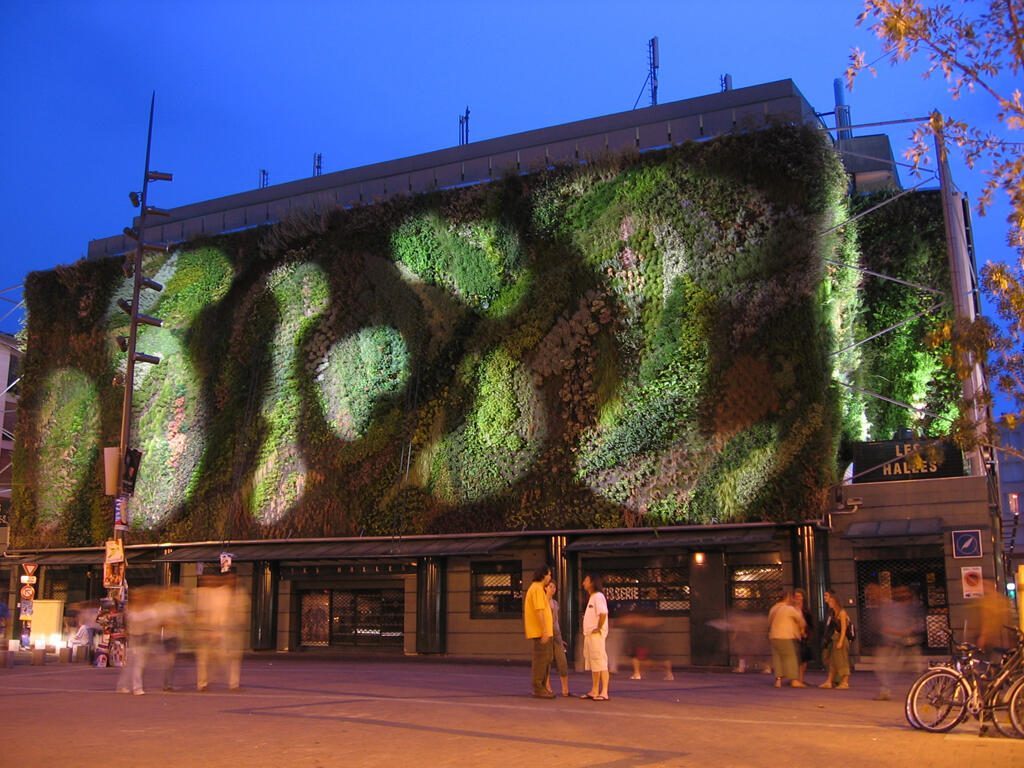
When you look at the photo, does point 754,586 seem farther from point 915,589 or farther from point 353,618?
point 353,618

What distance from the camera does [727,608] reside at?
Answer: 24.8m

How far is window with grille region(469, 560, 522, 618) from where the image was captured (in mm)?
27578

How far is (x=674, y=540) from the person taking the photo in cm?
2473

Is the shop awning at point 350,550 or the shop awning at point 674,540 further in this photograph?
the shop awning at point 350,550

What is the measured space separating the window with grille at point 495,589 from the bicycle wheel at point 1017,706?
16714 millimetres

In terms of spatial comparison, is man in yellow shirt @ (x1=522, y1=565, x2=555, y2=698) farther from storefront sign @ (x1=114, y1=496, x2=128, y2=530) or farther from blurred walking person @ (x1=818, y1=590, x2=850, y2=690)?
storefront sign @ (x1=114, y1=496, x2=128, y2=530)

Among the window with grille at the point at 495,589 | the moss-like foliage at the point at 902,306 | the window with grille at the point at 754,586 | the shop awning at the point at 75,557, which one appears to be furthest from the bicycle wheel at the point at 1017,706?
the shop awning at the point at 75,557

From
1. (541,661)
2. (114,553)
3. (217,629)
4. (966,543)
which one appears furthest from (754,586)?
(114,553)

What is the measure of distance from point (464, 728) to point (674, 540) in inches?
523

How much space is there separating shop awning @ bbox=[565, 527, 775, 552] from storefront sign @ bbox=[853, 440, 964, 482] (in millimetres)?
2626

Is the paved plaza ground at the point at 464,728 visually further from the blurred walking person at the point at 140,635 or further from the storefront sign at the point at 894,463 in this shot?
the storefront sign at the point at 894,463

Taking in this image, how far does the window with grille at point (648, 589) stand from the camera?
1009 inches

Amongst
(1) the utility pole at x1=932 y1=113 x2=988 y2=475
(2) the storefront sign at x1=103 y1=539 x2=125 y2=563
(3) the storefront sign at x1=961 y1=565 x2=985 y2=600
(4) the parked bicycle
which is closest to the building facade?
(1) the utility pole at x1=932 y1=113 x2=988 y2=475

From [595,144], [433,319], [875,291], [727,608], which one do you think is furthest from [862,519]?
[595,144]
